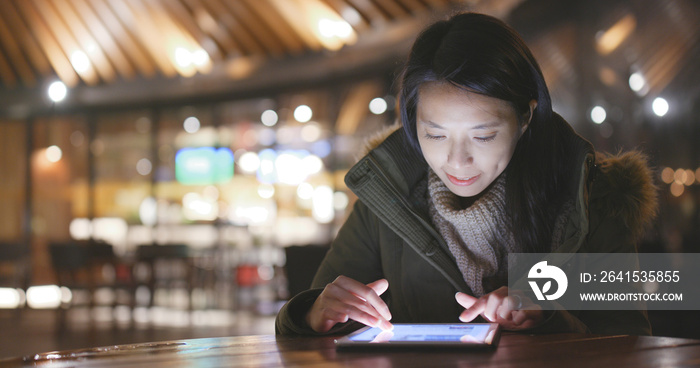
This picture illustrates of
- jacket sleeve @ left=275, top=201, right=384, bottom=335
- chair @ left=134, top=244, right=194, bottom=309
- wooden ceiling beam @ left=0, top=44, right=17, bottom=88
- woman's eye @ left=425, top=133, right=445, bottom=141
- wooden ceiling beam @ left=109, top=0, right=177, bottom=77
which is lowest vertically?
jacket sleeve @ left=275, top=201, right=384, bottom=335

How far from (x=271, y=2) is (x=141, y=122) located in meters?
4.30

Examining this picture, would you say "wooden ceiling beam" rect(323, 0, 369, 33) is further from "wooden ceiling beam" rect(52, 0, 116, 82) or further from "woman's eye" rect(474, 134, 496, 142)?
"woman's eye" rect(474, 134, 496, 142)

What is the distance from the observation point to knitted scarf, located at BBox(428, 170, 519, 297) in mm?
1494

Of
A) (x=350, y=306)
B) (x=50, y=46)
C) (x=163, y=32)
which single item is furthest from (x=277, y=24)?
(x=350, y=306)

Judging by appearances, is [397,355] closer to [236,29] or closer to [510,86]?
[510,86]

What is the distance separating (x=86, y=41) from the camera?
870 cm

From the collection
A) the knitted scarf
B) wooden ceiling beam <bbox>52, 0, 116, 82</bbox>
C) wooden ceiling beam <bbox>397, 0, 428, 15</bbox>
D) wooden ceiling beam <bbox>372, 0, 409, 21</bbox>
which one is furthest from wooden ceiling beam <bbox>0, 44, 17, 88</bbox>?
the knitted scarf

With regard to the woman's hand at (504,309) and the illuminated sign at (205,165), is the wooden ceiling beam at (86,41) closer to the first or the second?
the illuminated sign at (205,165)

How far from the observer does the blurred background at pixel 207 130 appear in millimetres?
5199

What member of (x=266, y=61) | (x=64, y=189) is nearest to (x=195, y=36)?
(x=266, y=61)

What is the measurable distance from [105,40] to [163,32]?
1.05m

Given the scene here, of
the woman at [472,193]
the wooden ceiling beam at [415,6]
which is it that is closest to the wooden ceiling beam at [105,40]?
the wooden ceiling beam at [415,6]

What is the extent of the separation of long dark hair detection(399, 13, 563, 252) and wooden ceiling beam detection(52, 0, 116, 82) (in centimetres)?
779

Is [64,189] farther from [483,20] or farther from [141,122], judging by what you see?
[483,20]
